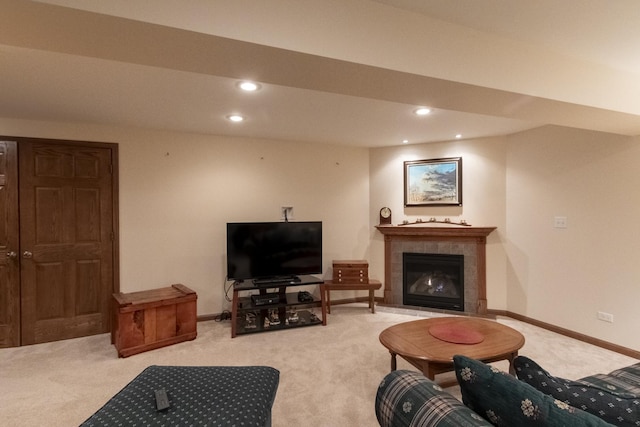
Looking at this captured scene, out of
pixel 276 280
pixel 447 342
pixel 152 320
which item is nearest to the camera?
pixel 447 342

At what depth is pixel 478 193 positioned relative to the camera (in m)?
4.35

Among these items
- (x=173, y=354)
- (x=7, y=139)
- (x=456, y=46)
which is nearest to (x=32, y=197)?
(x=7, y=139)

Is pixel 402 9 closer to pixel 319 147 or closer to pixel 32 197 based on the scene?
pixel 319 147

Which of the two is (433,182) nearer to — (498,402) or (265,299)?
(265,299)

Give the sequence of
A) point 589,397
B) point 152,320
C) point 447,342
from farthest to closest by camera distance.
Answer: point 152,320 < point 447,342 < point 589,397

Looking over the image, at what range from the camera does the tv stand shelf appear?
3.66m

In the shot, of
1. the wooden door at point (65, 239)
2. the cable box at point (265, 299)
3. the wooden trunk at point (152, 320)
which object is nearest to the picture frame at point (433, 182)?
the cable box at point (265, 299)

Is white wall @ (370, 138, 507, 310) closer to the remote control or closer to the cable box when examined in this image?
the cable box

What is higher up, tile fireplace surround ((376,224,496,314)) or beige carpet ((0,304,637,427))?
tile fireplace surround ((376,224,496,314))

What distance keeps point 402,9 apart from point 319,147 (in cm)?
313

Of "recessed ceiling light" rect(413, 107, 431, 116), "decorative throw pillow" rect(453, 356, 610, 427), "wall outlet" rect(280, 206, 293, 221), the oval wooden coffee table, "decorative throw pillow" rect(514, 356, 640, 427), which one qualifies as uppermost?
"recessed ceiling light" rect(413, 107, 431, 116)

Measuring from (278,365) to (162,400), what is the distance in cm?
153

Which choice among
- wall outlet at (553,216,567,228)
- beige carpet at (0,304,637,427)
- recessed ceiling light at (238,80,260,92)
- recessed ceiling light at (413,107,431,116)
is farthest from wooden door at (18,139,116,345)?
wall outlet at (553,216,567,228)

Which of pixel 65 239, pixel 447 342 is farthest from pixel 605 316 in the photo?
pixel 65 239
